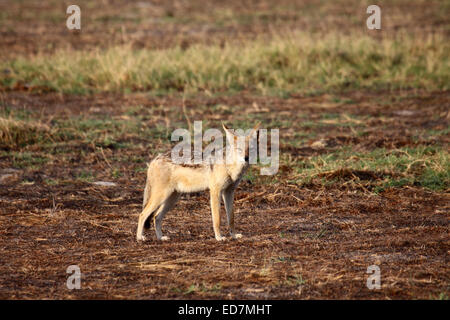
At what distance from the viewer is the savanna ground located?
5738 mm

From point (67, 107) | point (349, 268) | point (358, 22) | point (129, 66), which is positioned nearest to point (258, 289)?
point (349, 268)

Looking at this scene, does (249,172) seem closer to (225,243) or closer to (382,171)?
(382,171)

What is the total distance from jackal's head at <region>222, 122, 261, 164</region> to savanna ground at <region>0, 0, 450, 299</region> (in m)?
0.86

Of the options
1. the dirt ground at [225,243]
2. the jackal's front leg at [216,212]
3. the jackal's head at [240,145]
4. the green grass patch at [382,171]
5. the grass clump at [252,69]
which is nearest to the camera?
the dirt ground at [225,243]

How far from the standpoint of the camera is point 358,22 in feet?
84.0

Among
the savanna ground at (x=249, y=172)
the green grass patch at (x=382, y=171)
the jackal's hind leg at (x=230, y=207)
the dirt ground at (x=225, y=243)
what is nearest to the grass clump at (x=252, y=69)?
the savanna ground at (x=249, y=172)

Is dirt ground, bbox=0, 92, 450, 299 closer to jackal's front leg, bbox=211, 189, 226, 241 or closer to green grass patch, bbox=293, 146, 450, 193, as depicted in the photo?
jackal's front leg, bbox=211, 189, 226, 241

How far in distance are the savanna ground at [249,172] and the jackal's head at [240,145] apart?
33.8 inches

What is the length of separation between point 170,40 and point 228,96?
7612mm

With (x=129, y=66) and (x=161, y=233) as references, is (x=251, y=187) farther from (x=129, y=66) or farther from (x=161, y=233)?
(x=129, y=66)

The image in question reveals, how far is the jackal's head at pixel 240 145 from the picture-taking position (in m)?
6.72

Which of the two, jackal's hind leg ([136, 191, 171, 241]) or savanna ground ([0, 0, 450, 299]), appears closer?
savanna ground ([0, 0, 450, 299])

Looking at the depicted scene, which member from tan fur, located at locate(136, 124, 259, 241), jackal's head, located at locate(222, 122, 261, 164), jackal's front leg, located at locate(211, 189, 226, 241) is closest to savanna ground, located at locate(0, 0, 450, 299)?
jackal's front leg, located at locate(211, 189, 226, 241)

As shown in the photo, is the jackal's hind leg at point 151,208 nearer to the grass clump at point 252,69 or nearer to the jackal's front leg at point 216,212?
the jackal's front leg at point 216,212
